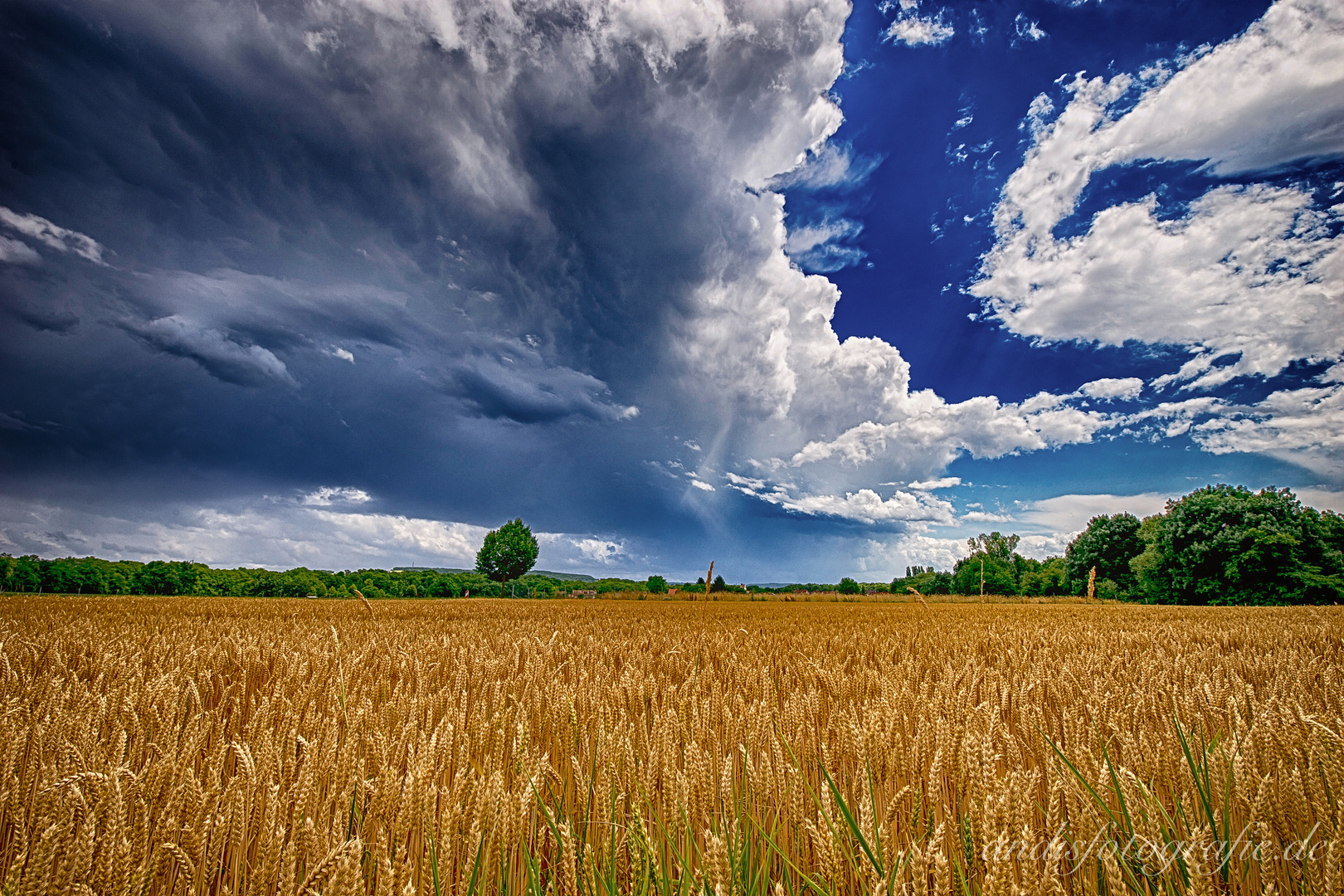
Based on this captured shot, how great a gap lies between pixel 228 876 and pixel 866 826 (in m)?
1.86

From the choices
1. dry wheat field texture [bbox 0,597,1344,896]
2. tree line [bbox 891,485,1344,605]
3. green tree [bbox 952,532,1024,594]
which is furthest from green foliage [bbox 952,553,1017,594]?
dry wheat field texture [bbox 0,597,1344,896]

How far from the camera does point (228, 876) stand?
152 centimetres

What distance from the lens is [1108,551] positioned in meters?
54.0

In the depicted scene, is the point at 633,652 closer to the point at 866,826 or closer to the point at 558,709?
the point at 558,709

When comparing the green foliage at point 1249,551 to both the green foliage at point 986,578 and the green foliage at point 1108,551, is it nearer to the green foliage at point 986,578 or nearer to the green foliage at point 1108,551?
the green foliage at point 1108,551

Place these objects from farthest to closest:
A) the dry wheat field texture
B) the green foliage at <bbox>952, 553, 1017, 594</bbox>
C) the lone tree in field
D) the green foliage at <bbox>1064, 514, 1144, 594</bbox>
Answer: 1. the lone tree in field
2. the green foliage at <bbox>952, 553, 1017, 594</bbox>
3. the green foliage at <bbox>1064, 514, 1144, 594</bbox>
4. the dry wheat field texture

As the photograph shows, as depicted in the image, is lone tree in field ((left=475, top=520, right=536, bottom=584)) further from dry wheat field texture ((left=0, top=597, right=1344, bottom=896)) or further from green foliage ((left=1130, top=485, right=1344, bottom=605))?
dry wheat field texture ((left=0, top=597, right=1344, bottom=896))

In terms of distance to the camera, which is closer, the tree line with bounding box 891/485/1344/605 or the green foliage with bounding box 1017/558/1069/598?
the tree line with bounding box 891/485/1344/605

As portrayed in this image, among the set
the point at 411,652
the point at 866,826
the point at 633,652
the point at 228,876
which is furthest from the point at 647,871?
the point at 411,652

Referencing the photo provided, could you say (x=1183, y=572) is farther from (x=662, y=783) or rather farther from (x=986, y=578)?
(x=662, y=783)

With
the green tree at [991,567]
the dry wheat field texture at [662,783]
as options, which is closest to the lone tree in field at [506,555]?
the green tree at [991,567]

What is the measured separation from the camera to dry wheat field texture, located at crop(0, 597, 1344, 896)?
1186 mm

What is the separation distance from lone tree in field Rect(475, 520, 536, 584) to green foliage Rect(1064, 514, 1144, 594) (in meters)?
63.4

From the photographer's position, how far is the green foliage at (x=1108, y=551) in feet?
173
